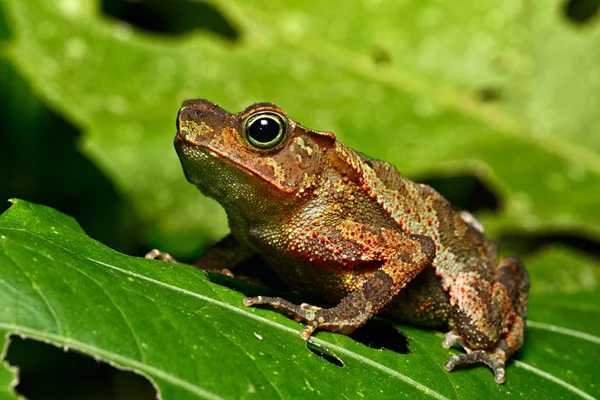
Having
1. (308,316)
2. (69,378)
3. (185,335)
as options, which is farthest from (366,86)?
(185,335)

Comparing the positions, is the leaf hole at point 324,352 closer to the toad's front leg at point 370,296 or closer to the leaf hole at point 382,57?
the toad's front leg at point 370,296

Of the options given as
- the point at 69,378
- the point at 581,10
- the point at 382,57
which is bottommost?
the point at 69,378

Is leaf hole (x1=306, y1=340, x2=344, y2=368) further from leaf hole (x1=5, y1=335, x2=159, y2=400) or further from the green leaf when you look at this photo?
leaf hole (x1=5, y1=335, x2=159, y2=400)

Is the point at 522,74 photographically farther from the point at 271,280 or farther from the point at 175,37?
the point at 271,280

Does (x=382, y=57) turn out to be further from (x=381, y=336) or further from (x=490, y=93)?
(x=381, y=336)

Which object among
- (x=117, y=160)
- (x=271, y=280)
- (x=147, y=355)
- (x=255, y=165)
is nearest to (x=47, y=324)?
(x=147, y=355)

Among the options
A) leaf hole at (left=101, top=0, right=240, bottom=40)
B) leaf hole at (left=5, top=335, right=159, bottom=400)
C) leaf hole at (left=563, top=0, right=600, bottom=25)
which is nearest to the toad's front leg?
leaf hole at (left=5, top=335, right=159, bottom=400)
